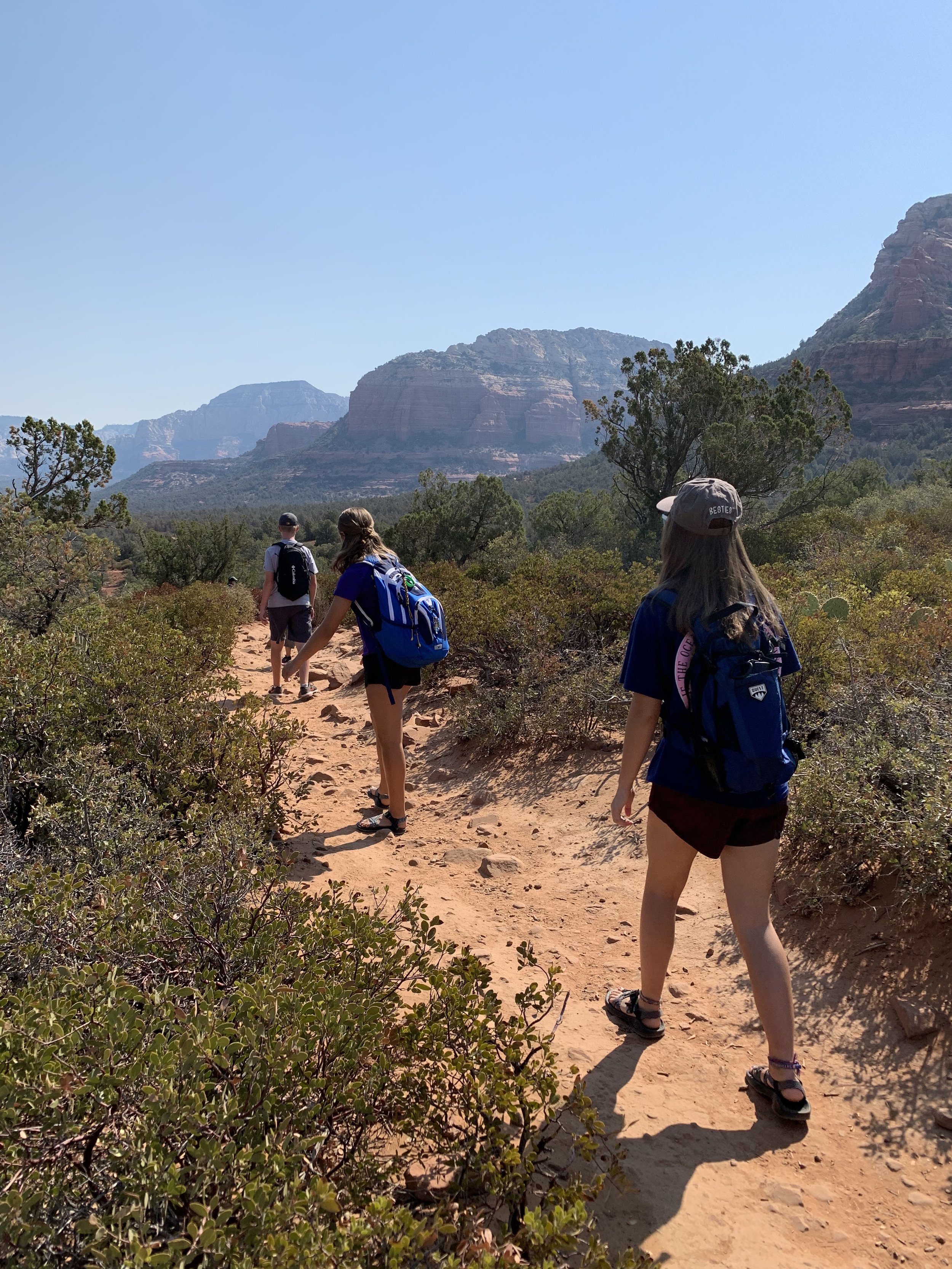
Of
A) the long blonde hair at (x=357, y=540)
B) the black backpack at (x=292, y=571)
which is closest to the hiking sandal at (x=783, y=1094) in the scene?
the long blonde hair at (x=357, y=540)

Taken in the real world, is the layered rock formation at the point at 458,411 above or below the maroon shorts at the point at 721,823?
above

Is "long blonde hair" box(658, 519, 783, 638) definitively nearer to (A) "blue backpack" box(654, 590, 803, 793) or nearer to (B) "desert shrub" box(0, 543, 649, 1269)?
(A) "blue backpack" box(654, 590, 803, 793)

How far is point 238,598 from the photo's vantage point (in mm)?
12289

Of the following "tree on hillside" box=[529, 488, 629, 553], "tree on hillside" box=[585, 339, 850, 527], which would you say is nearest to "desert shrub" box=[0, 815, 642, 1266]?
"tree on hillside" box=[585, 339, 850, 527]

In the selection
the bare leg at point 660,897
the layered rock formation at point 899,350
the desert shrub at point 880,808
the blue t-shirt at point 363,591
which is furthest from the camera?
the layered rock formation at point 899,350

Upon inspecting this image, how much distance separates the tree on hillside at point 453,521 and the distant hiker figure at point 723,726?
1306 centimetres

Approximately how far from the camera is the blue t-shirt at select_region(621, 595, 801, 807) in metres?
2.16

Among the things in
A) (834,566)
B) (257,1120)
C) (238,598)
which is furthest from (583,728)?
(238,598)

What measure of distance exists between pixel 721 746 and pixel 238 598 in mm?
11247

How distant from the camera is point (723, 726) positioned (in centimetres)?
208

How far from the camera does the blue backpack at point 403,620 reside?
3.87m

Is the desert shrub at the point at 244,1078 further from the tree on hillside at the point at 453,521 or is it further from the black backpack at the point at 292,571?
the tree on hillside at the point at 453,521

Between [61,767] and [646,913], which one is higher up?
[61,767]

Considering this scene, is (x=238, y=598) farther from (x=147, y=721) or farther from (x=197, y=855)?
(x=197, y=855)
